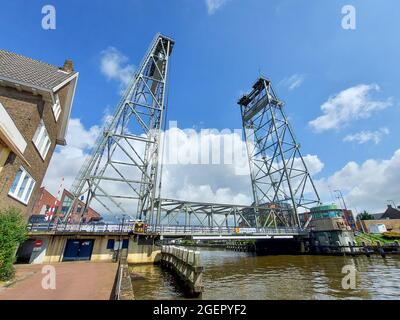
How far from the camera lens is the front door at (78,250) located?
18.7m

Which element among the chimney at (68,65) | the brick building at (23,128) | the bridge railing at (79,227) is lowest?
the bridge railing at (79,227)

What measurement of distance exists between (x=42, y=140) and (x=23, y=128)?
3326mm

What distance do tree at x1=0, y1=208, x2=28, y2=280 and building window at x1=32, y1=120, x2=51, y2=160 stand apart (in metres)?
4.98

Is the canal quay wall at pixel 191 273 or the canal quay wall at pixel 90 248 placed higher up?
the canal quay wall at pixel 90 248

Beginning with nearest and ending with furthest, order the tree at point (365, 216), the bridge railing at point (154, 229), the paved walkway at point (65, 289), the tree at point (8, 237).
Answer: the paved walkway at point (65, 289), the tree at point (8, 237), the bridge railing at point (154, 229), the tree at point (365, 216)

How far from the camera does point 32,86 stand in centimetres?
1052

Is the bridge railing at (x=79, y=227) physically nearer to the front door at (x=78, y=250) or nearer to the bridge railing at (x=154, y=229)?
the bridge railing at (x=154, y=229)

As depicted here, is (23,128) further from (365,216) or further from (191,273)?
(365,216)

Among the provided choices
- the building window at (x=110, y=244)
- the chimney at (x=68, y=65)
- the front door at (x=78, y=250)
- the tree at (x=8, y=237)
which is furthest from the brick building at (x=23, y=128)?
the building window at (x=110, y=244)

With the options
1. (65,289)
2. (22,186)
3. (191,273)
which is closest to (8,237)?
(65,289)

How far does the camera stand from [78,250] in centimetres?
1920

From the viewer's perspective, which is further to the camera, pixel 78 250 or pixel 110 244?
pixel 110 244

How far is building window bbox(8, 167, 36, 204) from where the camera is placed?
10775mm

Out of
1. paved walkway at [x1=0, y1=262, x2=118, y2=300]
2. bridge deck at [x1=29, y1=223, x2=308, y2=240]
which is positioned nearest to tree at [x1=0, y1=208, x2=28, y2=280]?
paved walkway at [x1=0, y1=262, x2=118, y2=300]
